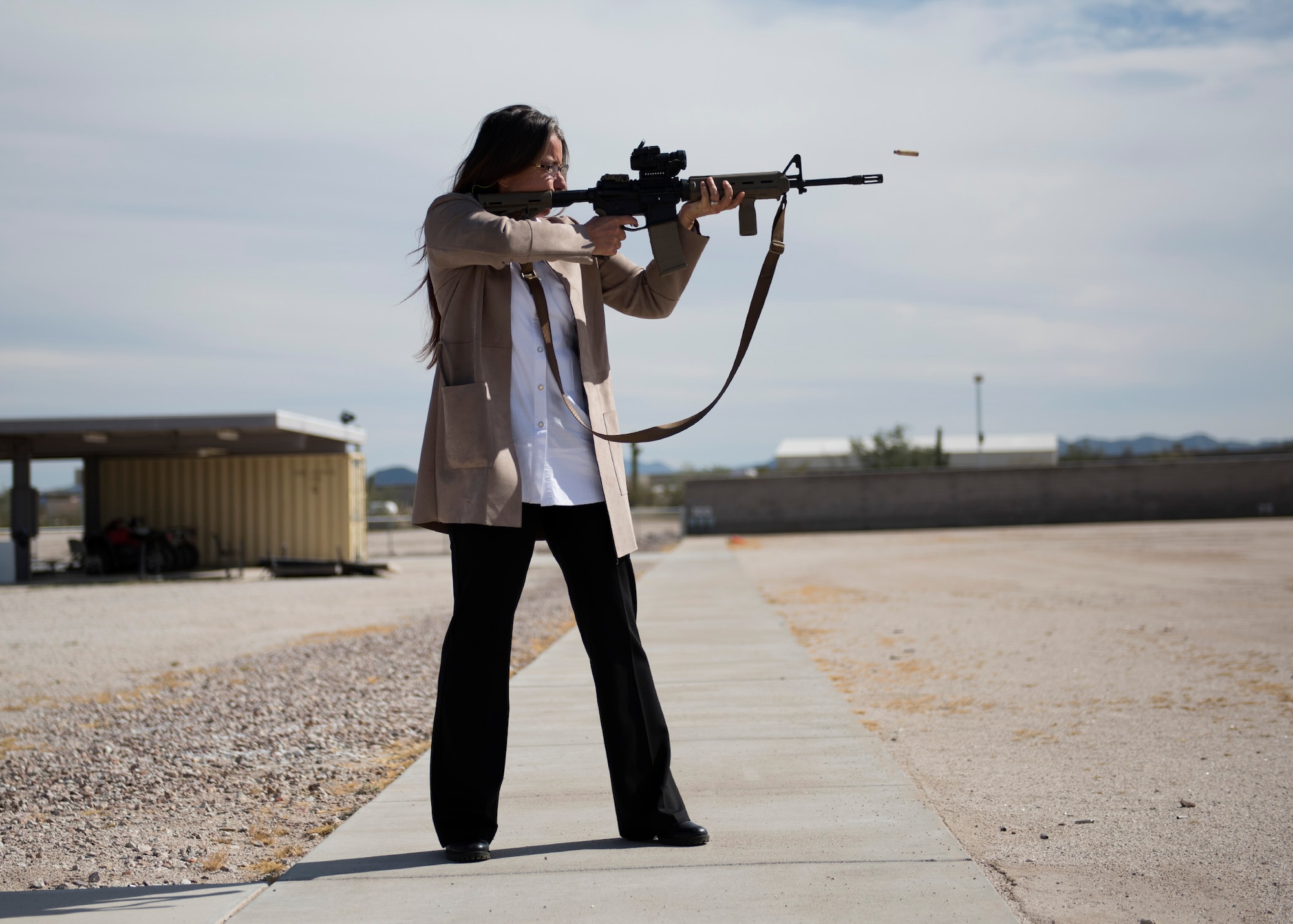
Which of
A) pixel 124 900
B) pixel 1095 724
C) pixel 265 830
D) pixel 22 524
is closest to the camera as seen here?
pixel 124 900

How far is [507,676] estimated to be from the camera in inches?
108

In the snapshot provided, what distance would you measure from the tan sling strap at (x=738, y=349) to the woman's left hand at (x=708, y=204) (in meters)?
0.17

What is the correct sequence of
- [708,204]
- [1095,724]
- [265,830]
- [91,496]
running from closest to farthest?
[708,204], [265,830], [1095,724], [91,496]

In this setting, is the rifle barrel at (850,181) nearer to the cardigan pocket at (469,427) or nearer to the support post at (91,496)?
the cardigan pocket at (469,427)

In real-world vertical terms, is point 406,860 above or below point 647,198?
below

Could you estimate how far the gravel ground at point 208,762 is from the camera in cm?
315

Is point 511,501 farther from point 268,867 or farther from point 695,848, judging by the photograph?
point 268,867

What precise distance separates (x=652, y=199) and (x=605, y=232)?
182 millimetres

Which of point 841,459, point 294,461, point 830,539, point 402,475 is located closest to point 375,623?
point 294,461

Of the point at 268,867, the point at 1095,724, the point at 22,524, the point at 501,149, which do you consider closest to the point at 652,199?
the point at 501,149

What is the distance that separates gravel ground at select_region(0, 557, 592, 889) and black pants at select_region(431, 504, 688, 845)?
42 centimetres

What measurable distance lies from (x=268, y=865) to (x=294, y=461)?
21113mm

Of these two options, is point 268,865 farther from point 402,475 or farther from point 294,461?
point 402,475

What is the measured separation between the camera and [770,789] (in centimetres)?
341
